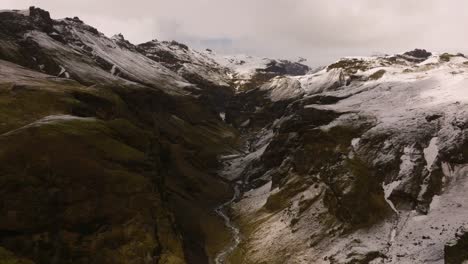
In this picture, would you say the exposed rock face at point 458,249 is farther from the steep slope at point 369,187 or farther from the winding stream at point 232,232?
the winding stream at point 232,232

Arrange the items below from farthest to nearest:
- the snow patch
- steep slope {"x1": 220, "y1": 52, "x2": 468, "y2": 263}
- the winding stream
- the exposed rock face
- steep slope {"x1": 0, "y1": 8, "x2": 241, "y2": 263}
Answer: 1. the winding stream
2. the snow patch
3. steep slope {"x1": 220, "y1": 52, "x2": 468, "y2": 263}
4. steep slope {"x1": 0, "y1": 8, "x2": 241, "y2": 263}
5. the exposed rock face

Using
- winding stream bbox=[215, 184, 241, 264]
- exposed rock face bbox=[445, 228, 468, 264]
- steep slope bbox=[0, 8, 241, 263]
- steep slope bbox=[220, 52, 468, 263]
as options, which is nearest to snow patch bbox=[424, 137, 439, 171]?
steep slope bbox=[220, 52, 468, 263]

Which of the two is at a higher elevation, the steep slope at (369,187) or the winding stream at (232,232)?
the steep slope at (369,187)

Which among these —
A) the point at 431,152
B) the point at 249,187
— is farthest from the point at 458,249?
the point at 249,187

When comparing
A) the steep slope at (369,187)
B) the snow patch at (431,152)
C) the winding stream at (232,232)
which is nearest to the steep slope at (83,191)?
the winding stream at (232,232)

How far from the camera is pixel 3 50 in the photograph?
150875 mm

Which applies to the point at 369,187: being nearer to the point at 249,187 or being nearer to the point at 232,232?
the point at 232,232

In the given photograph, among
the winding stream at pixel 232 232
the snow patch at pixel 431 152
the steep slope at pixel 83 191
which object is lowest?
the winding stream at pixel 232 232

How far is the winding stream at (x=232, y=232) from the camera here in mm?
77819

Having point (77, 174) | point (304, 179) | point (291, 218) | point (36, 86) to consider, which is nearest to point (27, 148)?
point (77, 174)

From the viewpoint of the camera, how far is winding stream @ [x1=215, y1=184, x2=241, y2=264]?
77819mm

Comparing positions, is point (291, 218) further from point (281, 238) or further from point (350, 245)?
point (350, 245)

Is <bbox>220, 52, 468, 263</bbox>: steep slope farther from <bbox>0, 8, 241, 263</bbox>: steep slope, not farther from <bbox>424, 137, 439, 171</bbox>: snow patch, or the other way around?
<bbox>0, 8, 241, 263</bbox>: steep slope

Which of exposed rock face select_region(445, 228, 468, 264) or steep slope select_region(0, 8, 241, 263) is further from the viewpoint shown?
steep slope select_region(0, 8, 241, 263)
